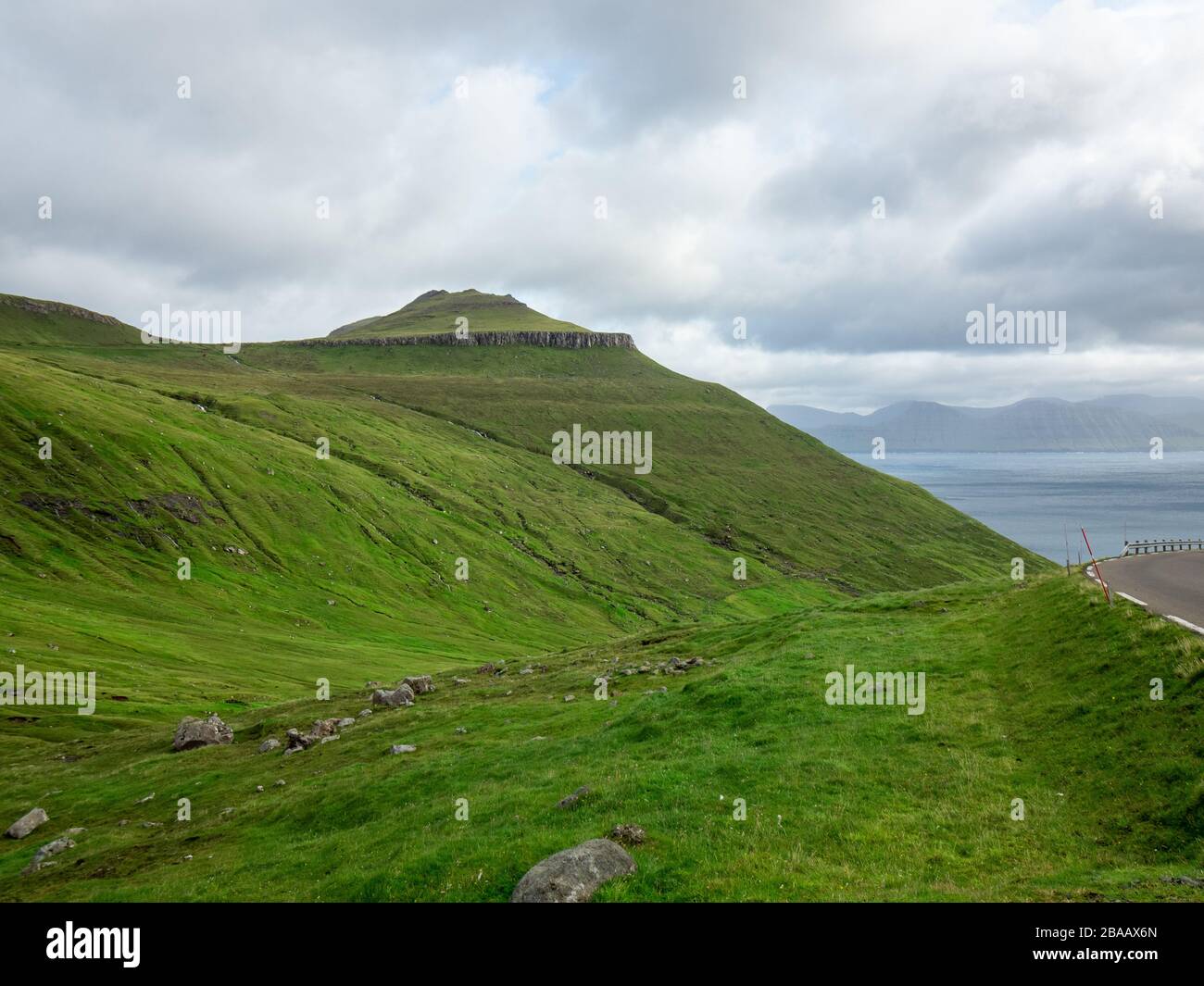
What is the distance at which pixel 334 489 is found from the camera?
13812 cm

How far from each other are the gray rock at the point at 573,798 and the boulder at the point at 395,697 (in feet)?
94.3

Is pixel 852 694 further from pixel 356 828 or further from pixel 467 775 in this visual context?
pixel 356 828

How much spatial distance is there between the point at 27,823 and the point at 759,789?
123ft

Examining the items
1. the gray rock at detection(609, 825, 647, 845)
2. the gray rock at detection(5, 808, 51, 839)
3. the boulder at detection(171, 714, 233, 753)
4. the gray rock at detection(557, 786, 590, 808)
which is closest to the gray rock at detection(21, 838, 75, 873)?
the gray rock at detection(5, 808, 51, 839)

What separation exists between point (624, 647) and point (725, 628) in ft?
30.9

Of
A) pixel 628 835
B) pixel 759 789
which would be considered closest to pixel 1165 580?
pixel 759 789

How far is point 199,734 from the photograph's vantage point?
44.2 metres

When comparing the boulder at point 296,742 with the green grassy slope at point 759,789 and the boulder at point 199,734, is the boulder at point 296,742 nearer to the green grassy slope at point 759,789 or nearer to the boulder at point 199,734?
the green grassy slope at point 759,789

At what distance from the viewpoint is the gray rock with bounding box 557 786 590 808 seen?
2138cm

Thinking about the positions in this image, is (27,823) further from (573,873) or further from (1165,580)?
(1165,580)

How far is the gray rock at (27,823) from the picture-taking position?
33.6 meters

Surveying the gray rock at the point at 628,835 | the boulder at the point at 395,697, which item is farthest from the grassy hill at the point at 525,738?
the boulder at the point at 395,697

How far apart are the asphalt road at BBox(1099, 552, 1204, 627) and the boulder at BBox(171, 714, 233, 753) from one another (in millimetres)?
52072
